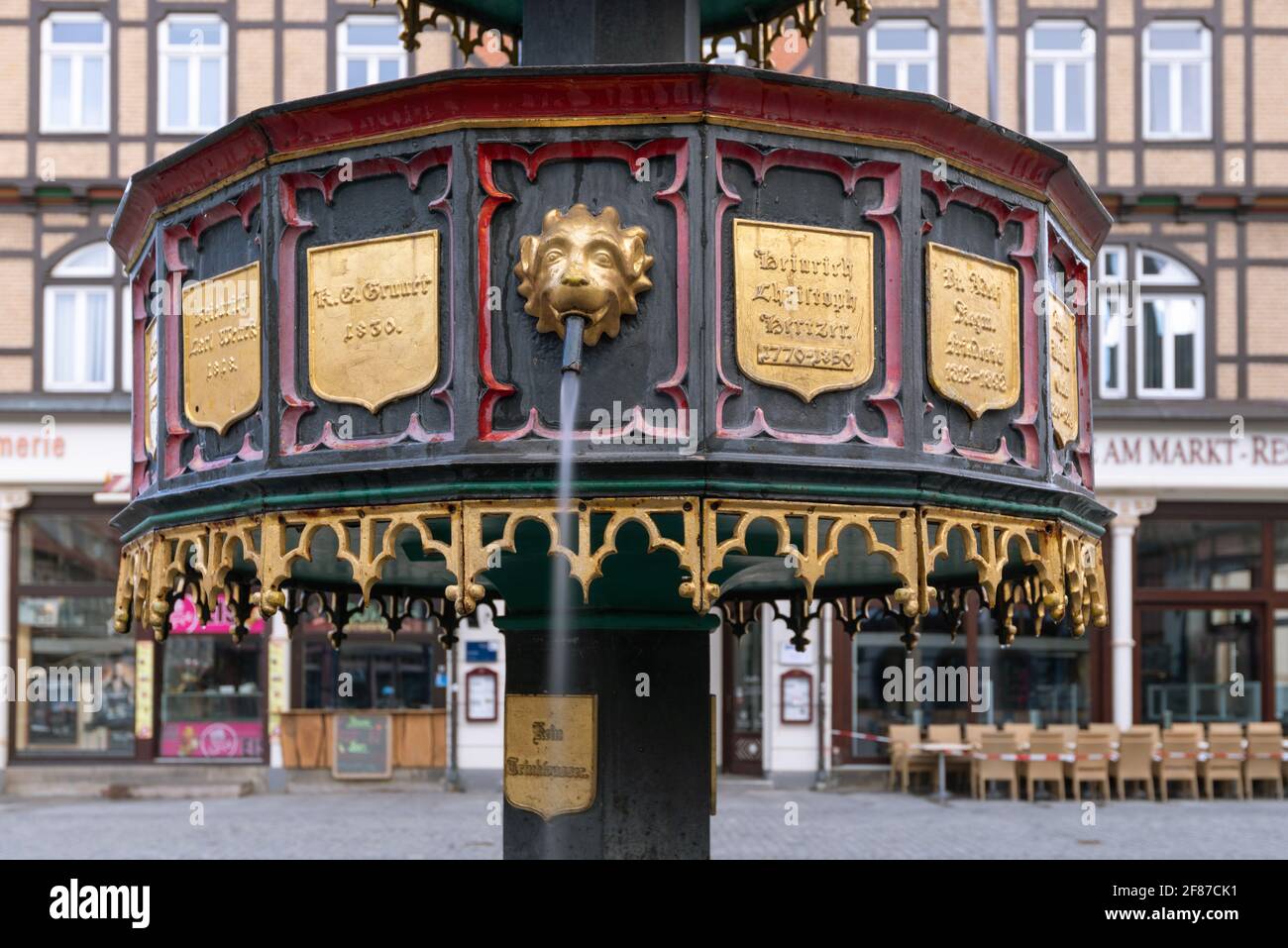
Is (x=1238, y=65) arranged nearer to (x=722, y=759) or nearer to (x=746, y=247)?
(x=722, y=759)

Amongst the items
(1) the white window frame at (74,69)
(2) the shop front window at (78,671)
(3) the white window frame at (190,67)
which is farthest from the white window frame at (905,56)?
(2) the shop front window at (78,671)

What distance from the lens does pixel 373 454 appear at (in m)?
5.56

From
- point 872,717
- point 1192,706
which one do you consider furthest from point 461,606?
point 1192,706

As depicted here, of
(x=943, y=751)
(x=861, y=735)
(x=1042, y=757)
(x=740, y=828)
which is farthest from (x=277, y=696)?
(x=1042, y=757)

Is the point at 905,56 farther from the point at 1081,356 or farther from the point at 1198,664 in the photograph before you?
the point at 1081,356

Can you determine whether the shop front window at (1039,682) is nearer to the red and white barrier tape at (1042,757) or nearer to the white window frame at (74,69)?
the red and white barrier tape at (1042,757)

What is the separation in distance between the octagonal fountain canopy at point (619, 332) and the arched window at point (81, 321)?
59.6ft

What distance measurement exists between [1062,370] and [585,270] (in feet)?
7.51

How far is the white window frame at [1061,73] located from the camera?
23.5 metres

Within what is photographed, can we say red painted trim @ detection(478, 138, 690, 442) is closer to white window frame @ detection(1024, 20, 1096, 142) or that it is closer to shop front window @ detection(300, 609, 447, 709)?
shop front window @ detection(300, 609, 447, 709)

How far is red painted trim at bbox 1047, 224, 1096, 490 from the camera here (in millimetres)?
6684

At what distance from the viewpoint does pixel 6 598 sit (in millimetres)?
23422

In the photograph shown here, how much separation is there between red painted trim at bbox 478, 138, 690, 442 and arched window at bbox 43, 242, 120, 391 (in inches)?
748

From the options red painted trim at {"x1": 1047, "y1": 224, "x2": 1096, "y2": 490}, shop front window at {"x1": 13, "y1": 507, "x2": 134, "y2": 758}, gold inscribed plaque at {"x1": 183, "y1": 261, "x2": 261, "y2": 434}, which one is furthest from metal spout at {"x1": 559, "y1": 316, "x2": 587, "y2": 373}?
shop front window at {"x1": 13, "y1": 507, "x2": 134, "y2": 758}
